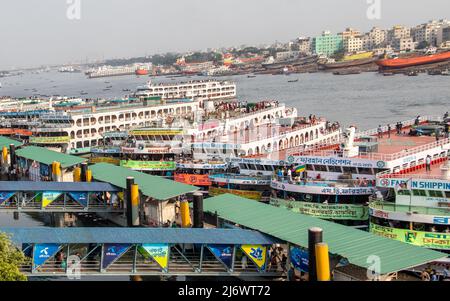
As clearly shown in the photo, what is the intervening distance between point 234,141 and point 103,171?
5316 mm

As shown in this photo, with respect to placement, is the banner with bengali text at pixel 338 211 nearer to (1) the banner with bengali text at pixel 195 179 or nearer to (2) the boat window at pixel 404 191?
(2) the boat window at pixel 404 191

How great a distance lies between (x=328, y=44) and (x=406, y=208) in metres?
169

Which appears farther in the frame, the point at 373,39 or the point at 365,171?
the point at 373,39

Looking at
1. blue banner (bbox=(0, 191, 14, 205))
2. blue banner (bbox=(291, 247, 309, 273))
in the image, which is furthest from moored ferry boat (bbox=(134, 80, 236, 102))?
blue banner (bbox=(291, 247, 309, 273))

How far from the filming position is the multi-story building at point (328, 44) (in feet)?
580

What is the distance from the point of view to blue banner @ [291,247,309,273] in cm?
1205

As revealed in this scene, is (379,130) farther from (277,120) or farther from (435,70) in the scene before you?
(435,70)

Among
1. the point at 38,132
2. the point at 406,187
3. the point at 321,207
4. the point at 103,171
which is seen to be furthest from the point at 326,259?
the point at 38,132

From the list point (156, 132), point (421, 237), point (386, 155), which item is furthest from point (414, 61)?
point (421, 237)

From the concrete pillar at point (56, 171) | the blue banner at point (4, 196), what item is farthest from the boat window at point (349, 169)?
the concrete pillar at point (56, 171)

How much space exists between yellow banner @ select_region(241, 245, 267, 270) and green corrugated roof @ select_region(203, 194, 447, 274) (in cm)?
42

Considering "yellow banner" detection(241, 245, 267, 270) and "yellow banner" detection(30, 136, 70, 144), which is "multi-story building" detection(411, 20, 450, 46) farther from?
"yellow banner" detection(241, 245, 267, 270)

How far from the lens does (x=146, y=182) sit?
19297 millimetres

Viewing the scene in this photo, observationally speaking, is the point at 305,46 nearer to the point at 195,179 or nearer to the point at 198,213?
the point at 195,179
